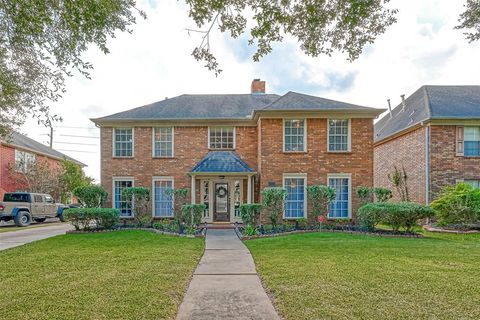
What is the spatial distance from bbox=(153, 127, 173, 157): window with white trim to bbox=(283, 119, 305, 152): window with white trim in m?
5.83

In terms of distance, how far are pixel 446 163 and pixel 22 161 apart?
2735 centimetres

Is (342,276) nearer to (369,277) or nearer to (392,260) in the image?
(369,277)

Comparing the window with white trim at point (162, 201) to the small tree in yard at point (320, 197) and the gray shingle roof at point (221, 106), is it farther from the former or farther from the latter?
the small tree in yard at point (320, 197)

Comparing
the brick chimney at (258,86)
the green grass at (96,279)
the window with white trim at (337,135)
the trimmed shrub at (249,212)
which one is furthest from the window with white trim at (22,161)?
the window with white trim at (337,135)

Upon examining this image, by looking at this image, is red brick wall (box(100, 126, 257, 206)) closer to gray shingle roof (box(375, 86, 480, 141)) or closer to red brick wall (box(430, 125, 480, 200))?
red brick wall (box(430, 125, 480, 200))

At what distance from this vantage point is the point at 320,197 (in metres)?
13.6

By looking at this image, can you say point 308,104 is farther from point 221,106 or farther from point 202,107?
point 202,107

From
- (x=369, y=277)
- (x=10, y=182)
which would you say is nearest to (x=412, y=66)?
(x=369, y=277)

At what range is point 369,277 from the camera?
5.93 meters

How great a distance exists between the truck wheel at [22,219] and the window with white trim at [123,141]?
6.75 m

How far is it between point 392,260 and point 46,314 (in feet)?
22.8

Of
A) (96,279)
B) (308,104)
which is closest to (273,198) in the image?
(308,104)

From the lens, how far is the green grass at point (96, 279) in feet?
14.2

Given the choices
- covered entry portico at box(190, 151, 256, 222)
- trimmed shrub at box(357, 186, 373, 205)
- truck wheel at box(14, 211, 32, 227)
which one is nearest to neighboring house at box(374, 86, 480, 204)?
trimmed shrub at box(357, 186, 373, 205)
